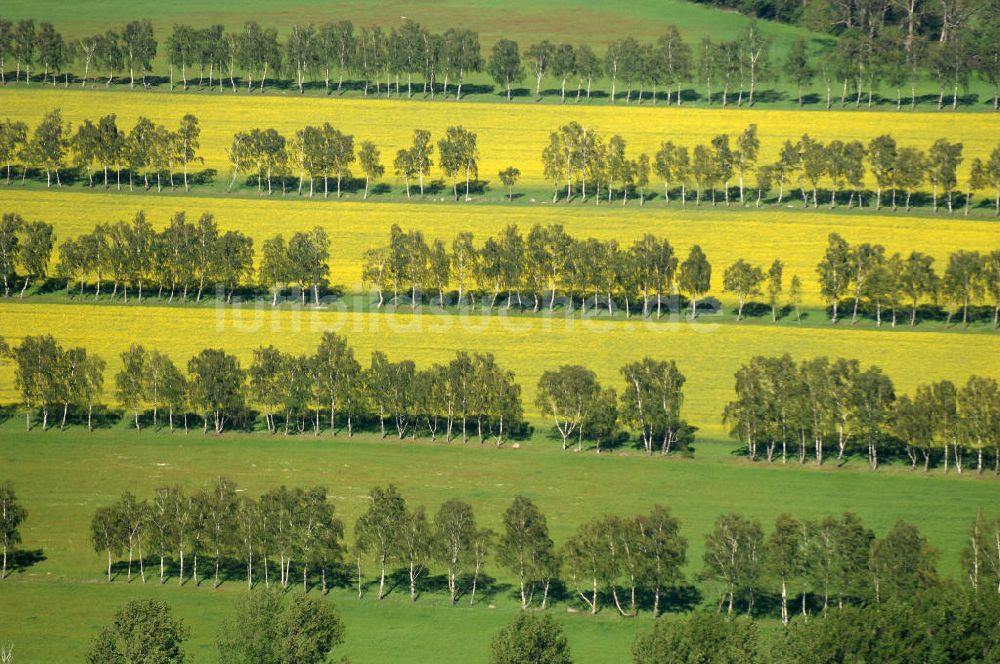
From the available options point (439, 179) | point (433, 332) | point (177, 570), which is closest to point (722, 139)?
point (439, 179)

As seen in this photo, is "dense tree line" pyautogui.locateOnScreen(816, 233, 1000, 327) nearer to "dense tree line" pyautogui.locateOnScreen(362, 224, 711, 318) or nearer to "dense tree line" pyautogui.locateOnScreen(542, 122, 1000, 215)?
"dense tree line" pyautogui.locateOnScreen(362, 224, 711, 318)

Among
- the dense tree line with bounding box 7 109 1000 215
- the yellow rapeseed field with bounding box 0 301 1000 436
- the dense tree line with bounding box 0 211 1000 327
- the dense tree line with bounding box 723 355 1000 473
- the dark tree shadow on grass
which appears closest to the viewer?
the dark tree shadow on grass

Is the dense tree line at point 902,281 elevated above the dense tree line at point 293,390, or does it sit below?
above

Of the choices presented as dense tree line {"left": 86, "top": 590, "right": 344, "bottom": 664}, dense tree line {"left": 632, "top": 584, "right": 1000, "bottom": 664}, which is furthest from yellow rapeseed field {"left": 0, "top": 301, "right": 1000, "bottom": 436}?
dense tree line {"left": 86, "top": 590, "right": 344, "bottom": 664}

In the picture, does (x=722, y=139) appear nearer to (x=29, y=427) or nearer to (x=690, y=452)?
(x=690, y=452)

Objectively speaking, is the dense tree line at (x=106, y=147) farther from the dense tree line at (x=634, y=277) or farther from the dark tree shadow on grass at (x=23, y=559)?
the dark tree shadow on grass at (x=23, y=559)

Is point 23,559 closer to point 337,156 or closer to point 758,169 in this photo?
point 337,156

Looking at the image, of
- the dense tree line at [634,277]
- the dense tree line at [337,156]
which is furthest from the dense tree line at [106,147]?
the dense tree line at [634,277]
